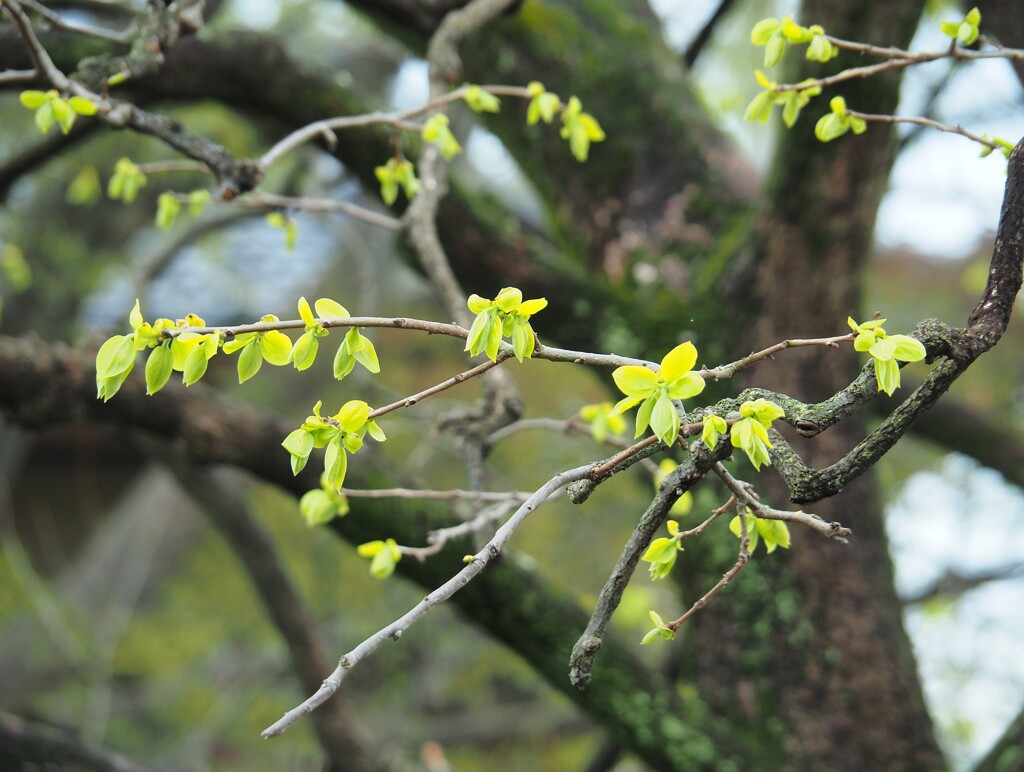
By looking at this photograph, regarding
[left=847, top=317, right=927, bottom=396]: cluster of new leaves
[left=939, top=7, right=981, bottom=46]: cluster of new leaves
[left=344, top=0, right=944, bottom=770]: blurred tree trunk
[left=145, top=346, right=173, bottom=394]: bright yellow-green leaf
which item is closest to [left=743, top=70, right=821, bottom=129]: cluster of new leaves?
[left=939, top=7, right=981, bottom=46]: cluster of new leaves

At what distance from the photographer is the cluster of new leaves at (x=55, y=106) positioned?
4.65ft

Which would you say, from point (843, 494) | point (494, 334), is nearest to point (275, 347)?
point (494, 334)

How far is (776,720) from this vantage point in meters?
2.06

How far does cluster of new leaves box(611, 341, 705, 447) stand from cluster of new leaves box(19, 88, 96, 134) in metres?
1.05

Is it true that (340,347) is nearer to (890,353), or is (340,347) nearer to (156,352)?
(156,352)

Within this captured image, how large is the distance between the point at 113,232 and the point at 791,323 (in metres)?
3.90

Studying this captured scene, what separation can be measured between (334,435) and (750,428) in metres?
0.43

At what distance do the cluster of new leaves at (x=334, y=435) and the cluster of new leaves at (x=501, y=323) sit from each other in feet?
0.49

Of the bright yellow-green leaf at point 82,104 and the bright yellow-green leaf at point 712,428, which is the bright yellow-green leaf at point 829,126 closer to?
the bright yellow-green leaf at point 712,428

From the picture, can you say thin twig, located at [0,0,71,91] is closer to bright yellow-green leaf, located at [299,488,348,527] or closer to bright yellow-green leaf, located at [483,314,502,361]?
bright yellow-green leaf, located at [299,488,348,527]

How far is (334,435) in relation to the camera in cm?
98

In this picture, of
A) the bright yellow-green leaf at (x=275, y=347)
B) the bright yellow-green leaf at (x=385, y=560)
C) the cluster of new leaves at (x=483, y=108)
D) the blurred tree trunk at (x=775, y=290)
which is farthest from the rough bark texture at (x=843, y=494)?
the bright yellow-green leaf at (x=275, y=347)

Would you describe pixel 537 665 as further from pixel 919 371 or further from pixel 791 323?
pixel 919 371

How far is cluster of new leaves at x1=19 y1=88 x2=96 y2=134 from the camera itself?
4.65ft
